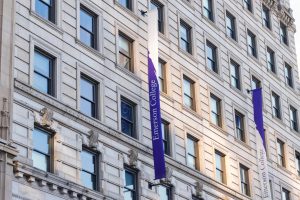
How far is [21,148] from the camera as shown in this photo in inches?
1224

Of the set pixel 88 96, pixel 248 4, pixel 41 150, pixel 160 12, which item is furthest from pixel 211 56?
pixel 41 150

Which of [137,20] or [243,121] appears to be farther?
[243,121]

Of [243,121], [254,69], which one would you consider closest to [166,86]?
[243,121]

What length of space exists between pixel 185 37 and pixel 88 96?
38.4 feet

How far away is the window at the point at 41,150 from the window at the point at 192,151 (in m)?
11.6

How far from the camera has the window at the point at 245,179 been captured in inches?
1916

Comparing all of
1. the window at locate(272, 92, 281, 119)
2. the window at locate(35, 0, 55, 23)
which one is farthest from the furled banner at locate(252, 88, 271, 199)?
the window at locate(35, 0, 55, 23)

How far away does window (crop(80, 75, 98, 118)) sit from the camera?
3609 cm

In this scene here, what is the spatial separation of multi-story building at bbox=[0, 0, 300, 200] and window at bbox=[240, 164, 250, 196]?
8cm

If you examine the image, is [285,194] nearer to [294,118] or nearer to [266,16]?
[294,118]

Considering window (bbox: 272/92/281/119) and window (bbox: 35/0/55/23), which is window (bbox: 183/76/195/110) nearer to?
window (bbox: 35/0/55/23)

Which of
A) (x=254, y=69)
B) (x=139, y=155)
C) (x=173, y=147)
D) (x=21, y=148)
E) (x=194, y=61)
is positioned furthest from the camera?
(x=254, y=69)

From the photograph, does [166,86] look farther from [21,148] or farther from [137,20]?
[21,148]

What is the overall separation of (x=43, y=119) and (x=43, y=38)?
12.2ft
